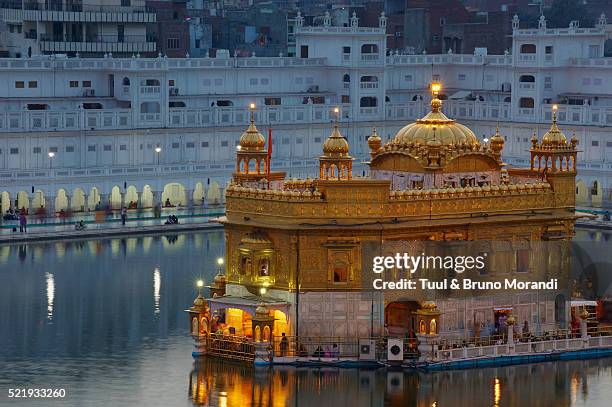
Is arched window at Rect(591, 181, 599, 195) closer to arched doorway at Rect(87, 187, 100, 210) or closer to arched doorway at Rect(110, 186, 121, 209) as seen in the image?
arched doorway at Rect(110, 186, 121, 209)

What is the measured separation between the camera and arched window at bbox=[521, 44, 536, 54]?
129m

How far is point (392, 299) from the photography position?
2687 inches

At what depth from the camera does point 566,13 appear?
173250mm

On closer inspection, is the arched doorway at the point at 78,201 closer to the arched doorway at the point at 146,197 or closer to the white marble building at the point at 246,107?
the white marble building at the point at 246,107

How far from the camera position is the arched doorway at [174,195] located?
116438 millimetres

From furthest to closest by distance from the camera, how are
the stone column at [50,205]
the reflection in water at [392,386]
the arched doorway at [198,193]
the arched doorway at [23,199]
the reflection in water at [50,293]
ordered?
the arched doorway at [198,193] → the arched doorway at [23,199] → the stone column at [50,205] → the reflection in water at [50,293] → the reflection in water at [392,386]

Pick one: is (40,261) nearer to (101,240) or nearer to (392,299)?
(101,240)

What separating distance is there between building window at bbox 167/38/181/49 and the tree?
30451 millimetres

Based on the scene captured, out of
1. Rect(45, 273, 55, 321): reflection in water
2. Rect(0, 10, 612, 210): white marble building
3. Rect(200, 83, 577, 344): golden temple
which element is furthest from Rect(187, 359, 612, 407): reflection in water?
Rect(0, 10, 612, 210): white marble building

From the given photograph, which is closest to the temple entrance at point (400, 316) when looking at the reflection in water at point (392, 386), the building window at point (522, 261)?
the reflection in water at point (392, 386)

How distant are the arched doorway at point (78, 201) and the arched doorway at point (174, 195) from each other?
4.67 m

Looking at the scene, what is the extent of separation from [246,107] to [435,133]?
177 feet

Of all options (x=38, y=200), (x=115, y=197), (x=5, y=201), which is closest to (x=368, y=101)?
(x=115, y=197)

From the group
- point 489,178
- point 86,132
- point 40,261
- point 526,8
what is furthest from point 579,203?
point 526,8
